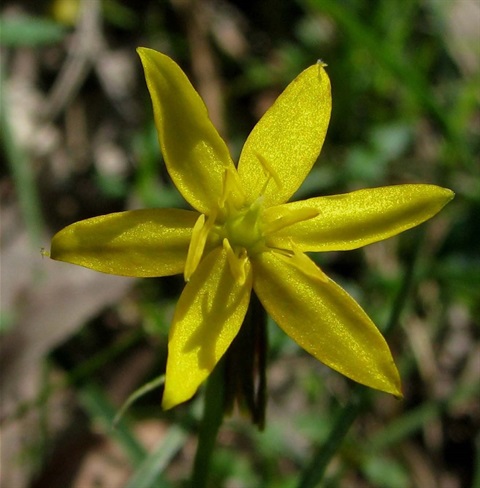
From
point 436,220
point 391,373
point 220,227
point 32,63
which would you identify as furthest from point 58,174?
point 391,373

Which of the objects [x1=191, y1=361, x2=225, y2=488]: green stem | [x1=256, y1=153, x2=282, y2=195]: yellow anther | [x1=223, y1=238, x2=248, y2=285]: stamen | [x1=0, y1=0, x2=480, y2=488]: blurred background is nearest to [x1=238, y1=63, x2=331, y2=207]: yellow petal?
[x1=256, y1=153, x2=282, y2=195]: yellow anther

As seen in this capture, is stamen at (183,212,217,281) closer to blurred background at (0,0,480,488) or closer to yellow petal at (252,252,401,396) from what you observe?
yellow petal at (252,252,401,396)

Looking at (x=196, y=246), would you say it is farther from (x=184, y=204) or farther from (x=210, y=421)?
(x=184, y=204)

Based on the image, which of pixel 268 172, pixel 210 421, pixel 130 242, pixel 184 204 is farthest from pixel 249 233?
pixel 184 204

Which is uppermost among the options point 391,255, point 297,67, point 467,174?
point 297,67

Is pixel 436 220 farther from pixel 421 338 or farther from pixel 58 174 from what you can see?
pixel 58 174

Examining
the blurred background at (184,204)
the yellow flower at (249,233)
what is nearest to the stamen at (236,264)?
the yellow flower at (249,233)

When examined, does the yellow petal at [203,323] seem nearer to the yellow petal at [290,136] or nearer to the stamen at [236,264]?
the stamen at [236,264]
